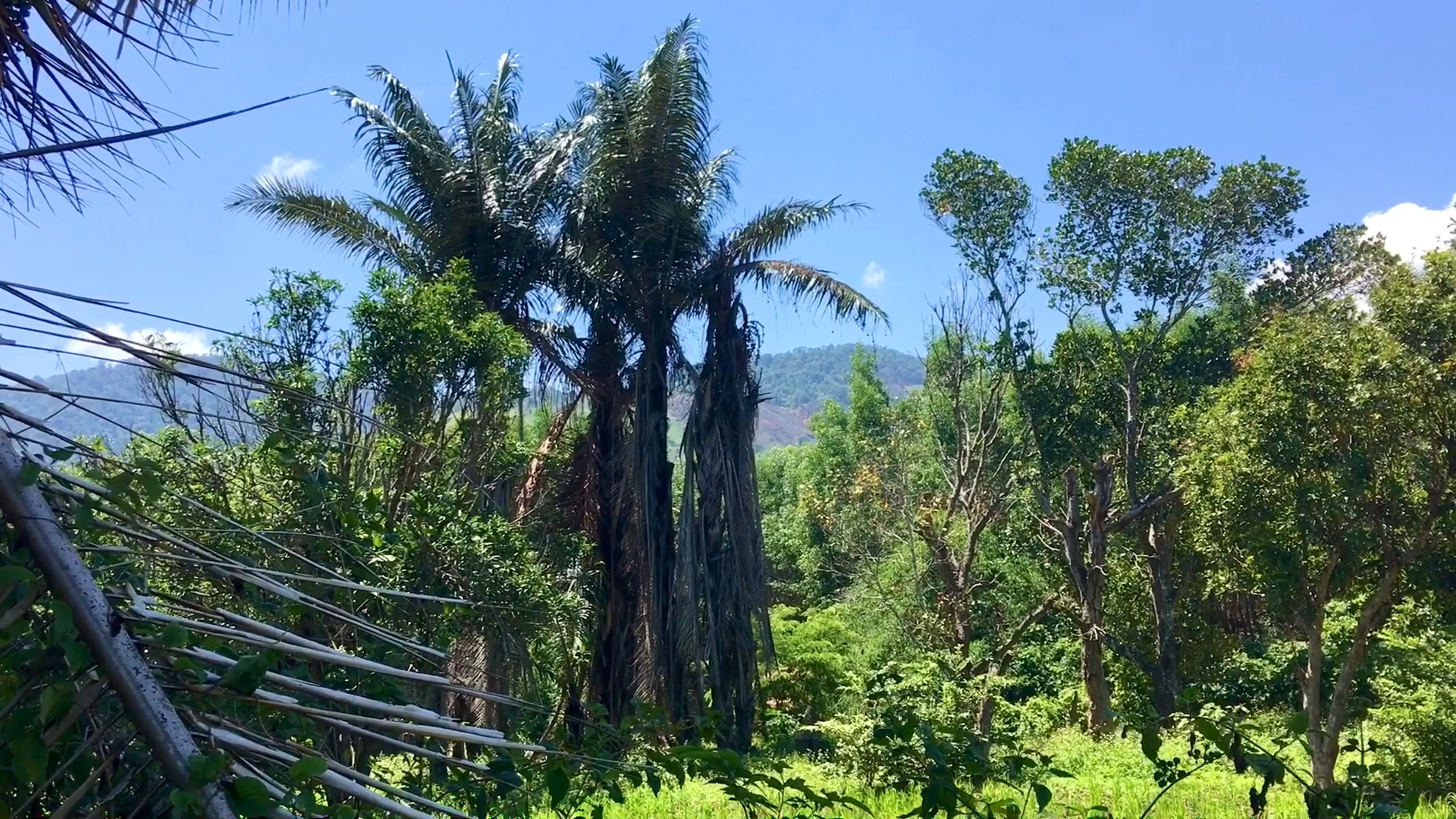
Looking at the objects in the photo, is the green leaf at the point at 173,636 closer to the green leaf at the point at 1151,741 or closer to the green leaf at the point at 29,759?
the green leaf at the point at 29,759

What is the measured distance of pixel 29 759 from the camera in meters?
1.03

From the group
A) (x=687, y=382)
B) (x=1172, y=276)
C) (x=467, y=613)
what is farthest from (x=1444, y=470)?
(x=467, y=613)

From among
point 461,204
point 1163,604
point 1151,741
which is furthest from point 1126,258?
point 1151,741

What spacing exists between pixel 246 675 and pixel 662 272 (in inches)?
421

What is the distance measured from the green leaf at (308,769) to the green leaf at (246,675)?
10 cm

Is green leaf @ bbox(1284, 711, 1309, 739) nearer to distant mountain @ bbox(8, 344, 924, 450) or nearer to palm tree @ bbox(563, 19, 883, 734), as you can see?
distant mountain @ bbox(8, 344, 924, 450)

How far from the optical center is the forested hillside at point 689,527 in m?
1.20

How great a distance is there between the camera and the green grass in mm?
5344

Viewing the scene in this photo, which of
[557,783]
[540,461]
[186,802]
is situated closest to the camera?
[186,802]

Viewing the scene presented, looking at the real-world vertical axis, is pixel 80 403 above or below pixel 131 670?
above

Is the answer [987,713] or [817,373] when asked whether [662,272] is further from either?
Answer: [817,373]

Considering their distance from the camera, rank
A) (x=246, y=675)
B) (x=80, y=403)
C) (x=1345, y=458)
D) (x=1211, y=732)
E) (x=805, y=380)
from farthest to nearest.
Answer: (x=805, y=380)
(x=1345, y=458)
(x=1211, y=732)
(x=80, y=403)
(x=246, y=675)

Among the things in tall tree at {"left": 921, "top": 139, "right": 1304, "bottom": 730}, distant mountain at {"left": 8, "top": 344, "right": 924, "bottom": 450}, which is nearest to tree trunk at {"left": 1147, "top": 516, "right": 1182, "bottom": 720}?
tall tree at {"left": 921, "top": 139, "right": 1304, "bottom": 730}

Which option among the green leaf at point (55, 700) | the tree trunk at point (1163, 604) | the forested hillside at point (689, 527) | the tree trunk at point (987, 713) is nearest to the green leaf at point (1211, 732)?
the forested hillside at point (689, 527)
